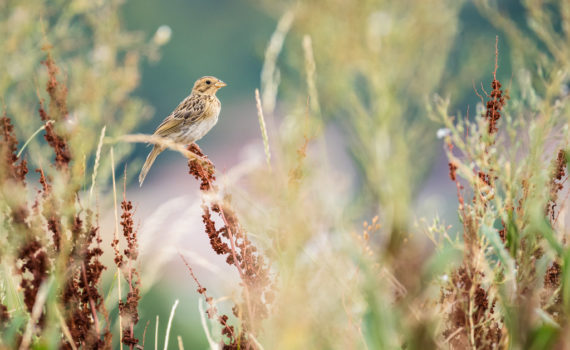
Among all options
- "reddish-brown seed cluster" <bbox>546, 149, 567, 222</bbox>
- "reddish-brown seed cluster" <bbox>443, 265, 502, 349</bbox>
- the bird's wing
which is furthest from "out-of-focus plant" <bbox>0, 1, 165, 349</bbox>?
the bird's wing

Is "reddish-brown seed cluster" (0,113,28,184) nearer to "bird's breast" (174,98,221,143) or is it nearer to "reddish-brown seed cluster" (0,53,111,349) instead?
"reddish-brown seed cluster" (0,53,111,349)

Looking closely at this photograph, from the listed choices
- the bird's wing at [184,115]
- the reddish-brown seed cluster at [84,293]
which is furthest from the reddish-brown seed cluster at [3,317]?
the bird's wing at [184,115]

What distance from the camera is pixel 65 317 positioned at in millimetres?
1493

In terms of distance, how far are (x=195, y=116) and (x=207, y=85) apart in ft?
1.17

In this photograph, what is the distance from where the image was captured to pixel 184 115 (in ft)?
10.2

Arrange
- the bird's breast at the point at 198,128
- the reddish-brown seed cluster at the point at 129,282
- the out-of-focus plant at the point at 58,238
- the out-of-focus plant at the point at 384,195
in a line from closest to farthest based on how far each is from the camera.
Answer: the out-of-focus plant at the point at 384,195 → the out-of-focus plant at the point at 58,238 → the reddish-brown seed cluster at the point at 129,282 → the bird's breast at the point at 198,128

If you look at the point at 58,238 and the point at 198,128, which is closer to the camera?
the point at 58,238

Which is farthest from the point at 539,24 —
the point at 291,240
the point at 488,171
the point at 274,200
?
the point at 291,240

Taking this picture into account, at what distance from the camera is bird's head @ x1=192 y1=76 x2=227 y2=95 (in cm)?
332

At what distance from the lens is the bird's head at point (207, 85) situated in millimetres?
3316

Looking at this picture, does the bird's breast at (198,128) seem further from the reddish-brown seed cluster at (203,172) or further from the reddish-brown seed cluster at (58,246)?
the reddish-brown seed cluster at (58,246)

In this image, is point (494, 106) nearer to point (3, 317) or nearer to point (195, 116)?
point (3, 317)

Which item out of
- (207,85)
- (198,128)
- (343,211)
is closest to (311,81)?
(343,211)

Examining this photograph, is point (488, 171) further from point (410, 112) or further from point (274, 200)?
point (274, 200)
